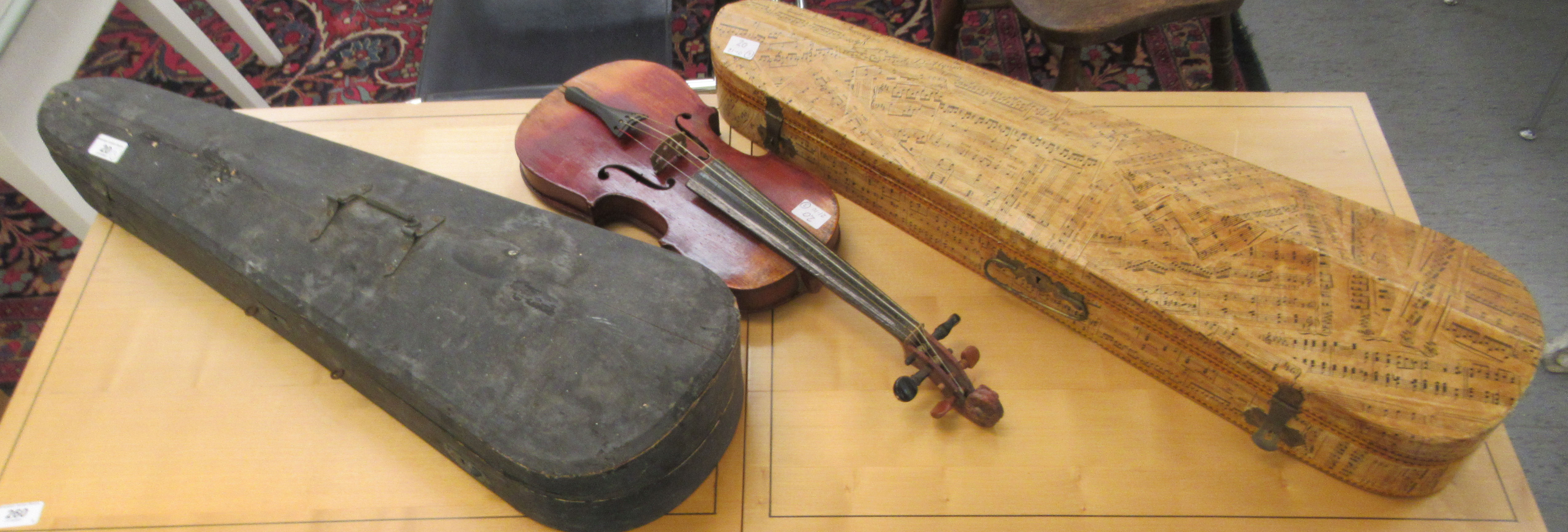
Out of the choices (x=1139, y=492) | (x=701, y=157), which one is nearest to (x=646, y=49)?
(x=701, y=157)

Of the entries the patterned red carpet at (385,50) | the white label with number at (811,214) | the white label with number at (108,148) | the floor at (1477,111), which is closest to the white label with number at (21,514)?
the white label with number at (108,148)

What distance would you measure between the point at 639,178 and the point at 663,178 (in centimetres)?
5

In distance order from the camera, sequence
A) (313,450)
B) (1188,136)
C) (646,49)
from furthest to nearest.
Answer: (646,49)
(1188,136)
(313,450)

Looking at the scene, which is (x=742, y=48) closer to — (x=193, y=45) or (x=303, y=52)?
(x=193, y=45)

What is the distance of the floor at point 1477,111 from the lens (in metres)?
2.01

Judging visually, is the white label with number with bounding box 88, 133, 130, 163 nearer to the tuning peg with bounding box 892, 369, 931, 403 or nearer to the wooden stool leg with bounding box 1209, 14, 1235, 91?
the tuning peg with bounding box 892, 369, 931, 403

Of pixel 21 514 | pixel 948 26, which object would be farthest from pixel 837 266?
pixel 21 514

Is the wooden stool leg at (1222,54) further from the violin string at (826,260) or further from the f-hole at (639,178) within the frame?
the f-hole at (639,178)

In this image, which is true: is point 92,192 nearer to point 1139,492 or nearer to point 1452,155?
point 1139,492

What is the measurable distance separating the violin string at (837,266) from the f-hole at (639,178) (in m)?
0.03

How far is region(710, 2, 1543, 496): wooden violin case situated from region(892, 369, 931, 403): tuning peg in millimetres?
295

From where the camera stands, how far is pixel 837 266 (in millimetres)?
1401

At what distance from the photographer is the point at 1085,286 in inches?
53.7

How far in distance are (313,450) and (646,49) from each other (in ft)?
3.81
